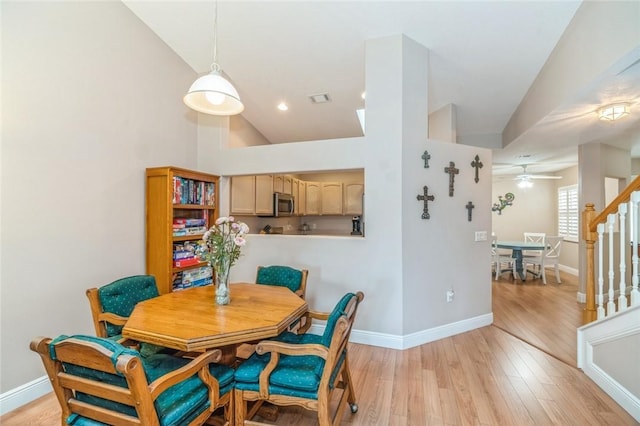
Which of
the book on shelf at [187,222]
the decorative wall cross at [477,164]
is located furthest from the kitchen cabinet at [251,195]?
the decorative wall cross at [477,164]

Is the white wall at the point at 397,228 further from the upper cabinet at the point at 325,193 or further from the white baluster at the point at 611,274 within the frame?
the upper cabinet at the point at 325,193

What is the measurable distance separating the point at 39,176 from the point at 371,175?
2.95 m

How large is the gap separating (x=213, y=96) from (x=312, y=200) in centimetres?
407

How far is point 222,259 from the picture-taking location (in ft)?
7.30

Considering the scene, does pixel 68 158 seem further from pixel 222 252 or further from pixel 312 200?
pixel 312 200

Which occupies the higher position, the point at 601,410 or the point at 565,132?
the point at 565,132

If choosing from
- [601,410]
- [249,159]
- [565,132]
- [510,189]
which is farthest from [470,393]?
[510,189]

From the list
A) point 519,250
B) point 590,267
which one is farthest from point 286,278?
point 519,250

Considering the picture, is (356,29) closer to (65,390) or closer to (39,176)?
(39,176)

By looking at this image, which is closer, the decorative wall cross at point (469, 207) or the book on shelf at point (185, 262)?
the book on shelf at point (185, 262)

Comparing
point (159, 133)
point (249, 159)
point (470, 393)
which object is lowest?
point (470, 393)

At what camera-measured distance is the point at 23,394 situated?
7.63ft

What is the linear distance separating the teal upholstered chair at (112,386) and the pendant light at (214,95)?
5.54 ft

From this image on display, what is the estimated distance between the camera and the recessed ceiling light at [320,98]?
4.38m
